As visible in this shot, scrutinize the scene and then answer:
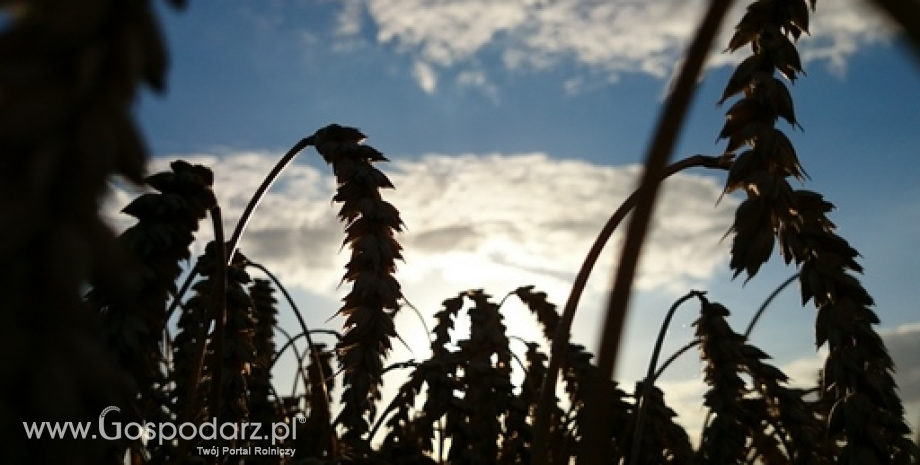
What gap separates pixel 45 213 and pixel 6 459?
174mm

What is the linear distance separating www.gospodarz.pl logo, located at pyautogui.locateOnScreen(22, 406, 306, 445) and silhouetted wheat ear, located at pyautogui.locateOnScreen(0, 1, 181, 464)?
1 centimetres

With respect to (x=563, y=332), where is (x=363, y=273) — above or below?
above

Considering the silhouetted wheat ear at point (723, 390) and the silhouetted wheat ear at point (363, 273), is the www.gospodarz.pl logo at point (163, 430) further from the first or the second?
the silhouetted wheat ear at point (723, 390)

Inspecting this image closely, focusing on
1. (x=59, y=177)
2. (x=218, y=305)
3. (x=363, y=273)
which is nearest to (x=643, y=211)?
(x=59, y=177)

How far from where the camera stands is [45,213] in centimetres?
57

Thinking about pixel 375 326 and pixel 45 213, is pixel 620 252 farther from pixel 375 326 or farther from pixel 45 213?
pixel 375 326

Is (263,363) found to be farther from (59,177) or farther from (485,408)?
(59,177)

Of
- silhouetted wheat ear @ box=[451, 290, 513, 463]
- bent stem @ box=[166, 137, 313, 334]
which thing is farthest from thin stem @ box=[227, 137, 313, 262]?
silhouetted wheat ear @ box=[451, 290, 513, 463]

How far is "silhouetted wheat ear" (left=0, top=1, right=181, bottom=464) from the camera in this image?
22.0 inches

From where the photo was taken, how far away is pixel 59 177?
574mm

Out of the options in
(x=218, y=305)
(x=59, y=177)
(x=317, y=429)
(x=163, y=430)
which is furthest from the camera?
(x=317, y=429)

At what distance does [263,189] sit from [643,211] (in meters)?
2.48

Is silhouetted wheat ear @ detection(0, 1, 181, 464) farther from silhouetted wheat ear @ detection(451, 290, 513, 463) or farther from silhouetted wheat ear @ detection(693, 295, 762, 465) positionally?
silhouetted wheat ear @ detection(693, 295, 762, 465)

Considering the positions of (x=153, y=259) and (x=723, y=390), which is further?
(x=723, y=390)
